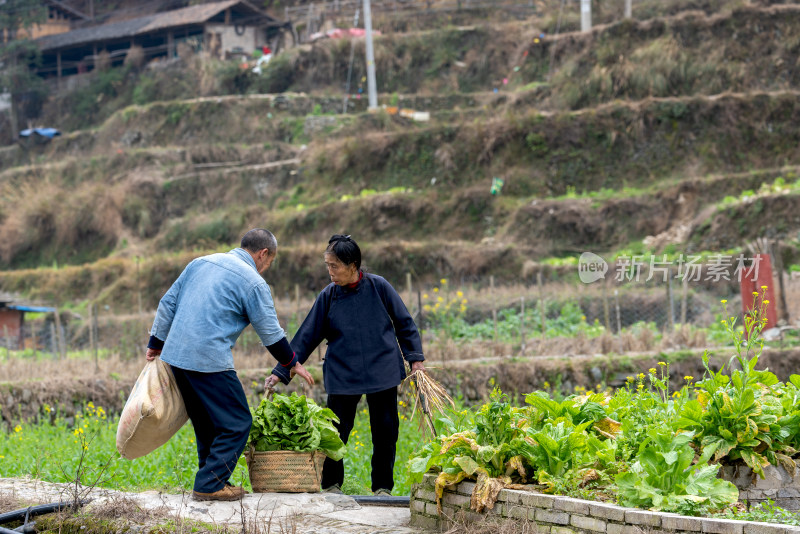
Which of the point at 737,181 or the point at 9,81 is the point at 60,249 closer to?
the point at 9,81

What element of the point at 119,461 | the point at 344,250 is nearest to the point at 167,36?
the point at 119,461

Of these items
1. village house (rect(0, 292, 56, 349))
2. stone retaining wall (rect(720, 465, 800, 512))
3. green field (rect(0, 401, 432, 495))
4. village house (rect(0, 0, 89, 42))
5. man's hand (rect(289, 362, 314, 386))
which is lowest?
village house (rect(0, 292, 56, 349))

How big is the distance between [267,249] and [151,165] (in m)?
29.0

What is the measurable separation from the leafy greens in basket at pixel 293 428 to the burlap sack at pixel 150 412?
0.54 metres

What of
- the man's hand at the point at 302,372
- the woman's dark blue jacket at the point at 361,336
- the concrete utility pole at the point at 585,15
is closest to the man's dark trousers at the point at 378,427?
the woman's dark blue jacket at the point at 361,336

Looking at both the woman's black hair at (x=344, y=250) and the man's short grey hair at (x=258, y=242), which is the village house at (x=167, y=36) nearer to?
the woman's black hair at (x=344, y=250)

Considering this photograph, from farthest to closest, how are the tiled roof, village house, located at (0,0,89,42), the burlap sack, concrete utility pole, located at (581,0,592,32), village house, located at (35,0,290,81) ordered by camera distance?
village house, located at (0,0,89,42), village house, located at (35,0,290,81), the tiled roof, concrete utility pole, located at (581,0,592,32), the burlap sack

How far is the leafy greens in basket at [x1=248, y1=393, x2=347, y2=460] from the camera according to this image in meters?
5.58

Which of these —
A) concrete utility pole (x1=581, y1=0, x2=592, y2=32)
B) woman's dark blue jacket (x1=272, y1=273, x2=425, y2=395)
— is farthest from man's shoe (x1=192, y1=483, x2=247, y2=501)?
concrete utility pole (x1=581, y1=0, x2=592, y2=32)

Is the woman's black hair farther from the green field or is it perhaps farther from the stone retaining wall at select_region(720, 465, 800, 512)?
the stone retaining wall at select_region(720, 465, 800, 512)

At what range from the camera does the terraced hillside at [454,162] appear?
2256 centimetres

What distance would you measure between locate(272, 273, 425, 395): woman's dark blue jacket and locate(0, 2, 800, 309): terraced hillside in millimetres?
14755

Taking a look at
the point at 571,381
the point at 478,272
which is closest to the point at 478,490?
the point at 571,381

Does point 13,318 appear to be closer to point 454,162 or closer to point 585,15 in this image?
point 454,162
